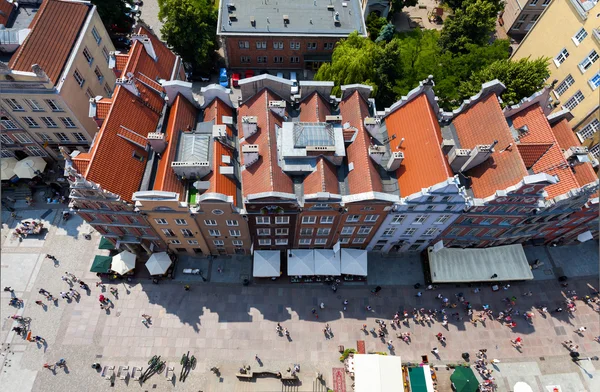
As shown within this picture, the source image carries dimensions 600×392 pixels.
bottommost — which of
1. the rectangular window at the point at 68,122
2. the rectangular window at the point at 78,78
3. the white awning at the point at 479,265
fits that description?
the white awning at the point at 479,265

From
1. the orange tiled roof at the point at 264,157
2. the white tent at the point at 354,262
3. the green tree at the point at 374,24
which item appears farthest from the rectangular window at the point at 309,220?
the green tree at the point at 374,24

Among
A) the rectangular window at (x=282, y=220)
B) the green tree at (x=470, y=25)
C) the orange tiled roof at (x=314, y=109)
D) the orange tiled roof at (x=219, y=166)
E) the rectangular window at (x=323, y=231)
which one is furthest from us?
the green tree at (x=470, y=25)

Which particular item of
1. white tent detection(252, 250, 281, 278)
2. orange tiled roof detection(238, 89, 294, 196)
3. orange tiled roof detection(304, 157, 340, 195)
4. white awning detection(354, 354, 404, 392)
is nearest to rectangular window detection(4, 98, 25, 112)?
orange tiled roof detection(238, 89, 294, 196)

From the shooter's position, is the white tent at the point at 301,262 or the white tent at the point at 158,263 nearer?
the white tent at the point at 301,262

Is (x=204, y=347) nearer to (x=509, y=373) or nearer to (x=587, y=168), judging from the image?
(x=509, y=373)

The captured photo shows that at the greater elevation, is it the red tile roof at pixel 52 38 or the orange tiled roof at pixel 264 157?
the red tile roof at pixel 52 38

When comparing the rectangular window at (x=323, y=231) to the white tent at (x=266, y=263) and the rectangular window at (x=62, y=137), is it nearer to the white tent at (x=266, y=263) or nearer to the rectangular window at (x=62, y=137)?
the white tent at (x=266, y=263)

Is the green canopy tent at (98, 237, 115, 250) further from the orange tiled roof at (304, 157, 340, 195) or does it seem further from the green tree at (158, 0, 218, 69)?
the green tree at (158, 0, 218, 69)
